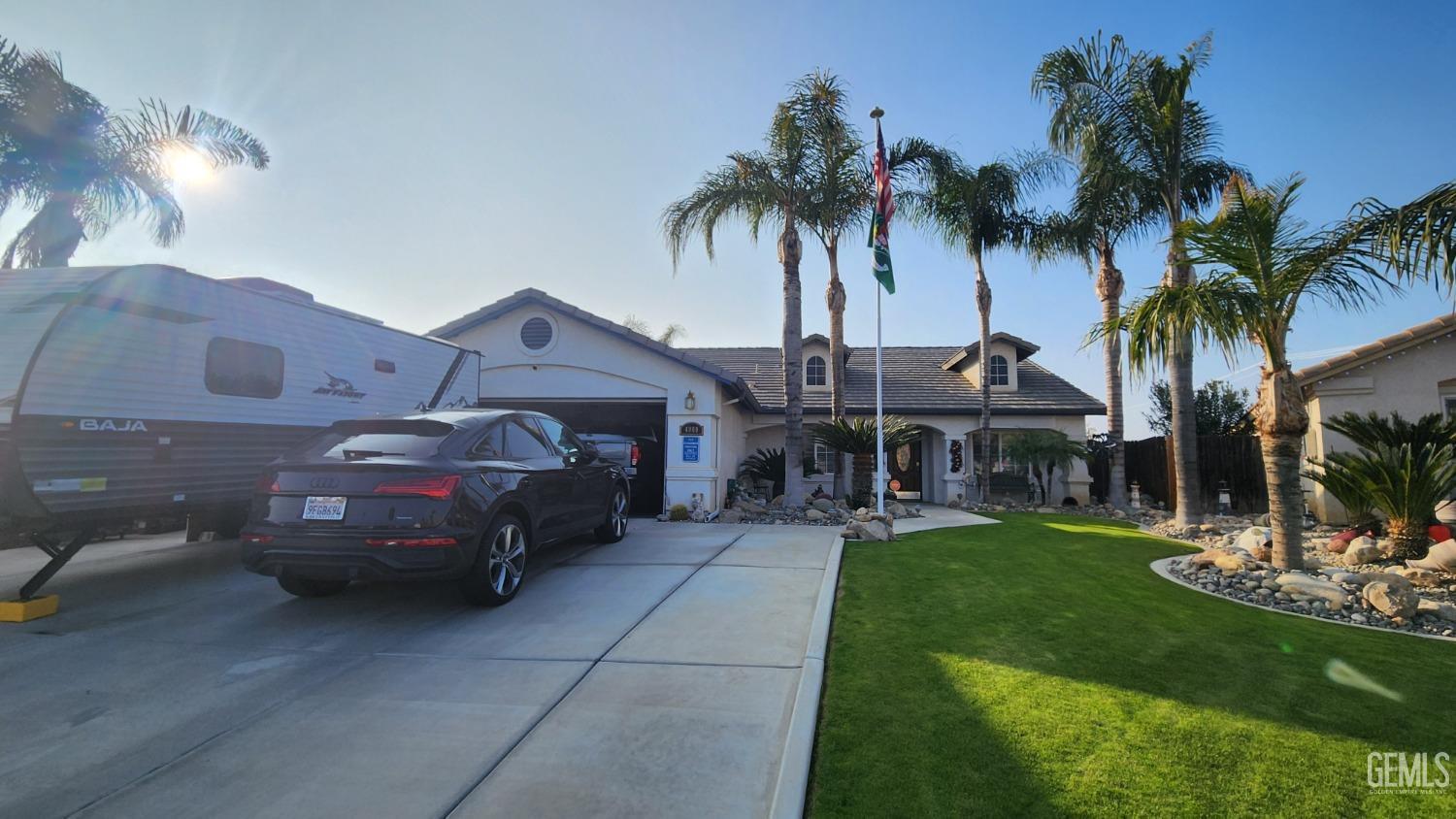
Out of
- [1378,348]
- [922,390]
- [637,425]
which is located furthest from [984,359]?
[637,425]

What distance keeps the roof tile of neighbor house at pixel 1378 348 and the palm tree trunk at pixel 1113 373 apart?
3.48 m

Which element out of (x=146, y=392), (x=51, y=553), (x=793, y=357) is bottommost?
(x=51, y=553)

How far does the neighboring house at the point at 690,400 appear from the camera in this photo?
1223 centimetres

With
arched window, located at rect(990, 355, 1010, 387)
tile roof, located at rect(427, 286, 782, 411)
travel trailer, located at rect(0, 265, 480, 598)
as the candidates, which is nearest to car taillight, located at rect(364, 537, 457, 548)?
travel trailer, located at rect(0, 265, 480, 598)

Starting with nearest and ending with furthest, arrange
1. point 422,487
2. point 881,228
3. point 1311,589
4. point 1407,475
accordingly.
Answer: point 422,487 < point 1311,589 < point 1407,475 < point 881,228

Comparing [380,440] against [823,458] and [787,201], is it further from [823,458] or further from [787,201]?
[823,458]

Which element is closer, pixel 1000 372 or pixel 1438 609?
pixel 1438 609

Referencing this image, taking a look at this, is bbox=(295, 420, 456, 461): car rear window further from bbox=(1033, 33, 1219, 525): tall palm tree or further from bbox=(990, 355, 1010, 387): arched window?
bbox=(990, 355, 1010, 387): arched window

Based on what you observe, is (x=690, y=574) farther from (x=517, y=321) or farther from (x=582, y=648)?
(x=517, y=321)

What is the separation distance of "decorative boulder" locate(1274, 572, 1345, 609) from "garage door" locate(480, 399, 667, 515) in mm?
9104

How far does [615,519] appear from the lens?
336 inches

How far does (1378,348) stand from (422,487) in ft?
52.7

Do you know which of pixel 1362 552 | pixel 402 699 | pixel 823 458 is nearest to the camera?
pixel 402 699

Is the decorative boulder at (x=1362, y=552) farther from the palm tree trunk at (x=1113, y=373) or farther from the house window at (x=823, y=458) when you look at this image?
the house window at (x=823, y=458)
